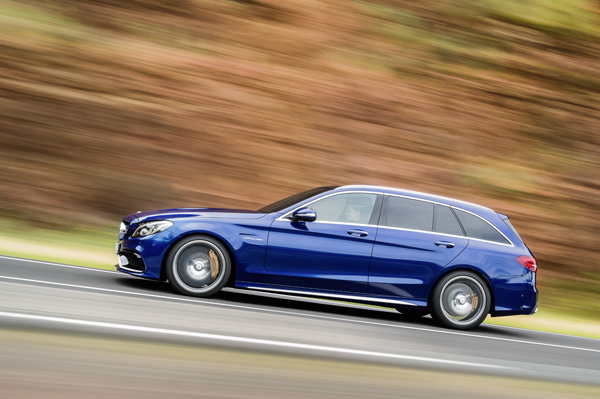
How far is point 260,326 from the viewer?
260 inches

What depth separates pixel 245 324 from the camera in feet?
21.6

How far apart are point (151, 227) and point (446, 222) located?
3736mm

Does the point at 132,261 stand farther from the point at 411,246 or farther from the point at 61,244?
the point at 61,244

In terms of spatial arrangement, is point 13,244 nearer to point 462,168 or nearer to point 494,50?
point 462,168

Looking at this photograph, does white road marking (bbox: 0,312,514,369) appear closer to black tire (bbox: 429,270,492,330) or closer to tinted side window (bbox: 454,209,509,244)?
black tire (bbox: 429,270,492,330)

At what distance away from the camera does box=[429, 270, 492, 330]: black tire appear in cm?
822

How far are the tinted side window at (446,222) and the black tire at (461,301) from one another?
532mm

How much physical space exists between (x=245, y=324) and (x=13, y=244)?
228 inches

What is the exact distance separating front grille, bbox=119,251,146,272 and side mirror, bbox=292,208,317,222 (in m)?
1.88

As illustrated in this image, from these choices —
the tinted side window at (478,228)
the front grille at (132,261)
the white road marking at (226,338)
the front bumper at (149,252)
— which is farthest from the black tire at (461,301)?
the front grille at (132,261)

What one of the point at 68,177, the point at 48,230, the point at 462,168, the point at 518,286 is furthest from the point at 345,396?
the point at 462,168

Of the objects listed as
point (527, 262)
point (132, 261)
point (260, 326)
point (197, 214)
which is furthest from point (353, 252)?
point (132, 261)

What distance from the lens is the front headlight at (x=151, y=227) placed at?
760cm

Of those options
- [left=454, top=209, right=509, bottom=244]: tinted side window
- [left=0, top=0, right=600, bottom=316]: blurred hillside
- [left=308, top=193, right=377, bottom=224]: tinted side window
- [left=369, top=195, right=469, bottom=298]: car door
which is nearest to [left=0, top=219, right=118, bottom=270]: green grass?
[left=0, top=0, right=600, bottom=316]: blurred hillside
